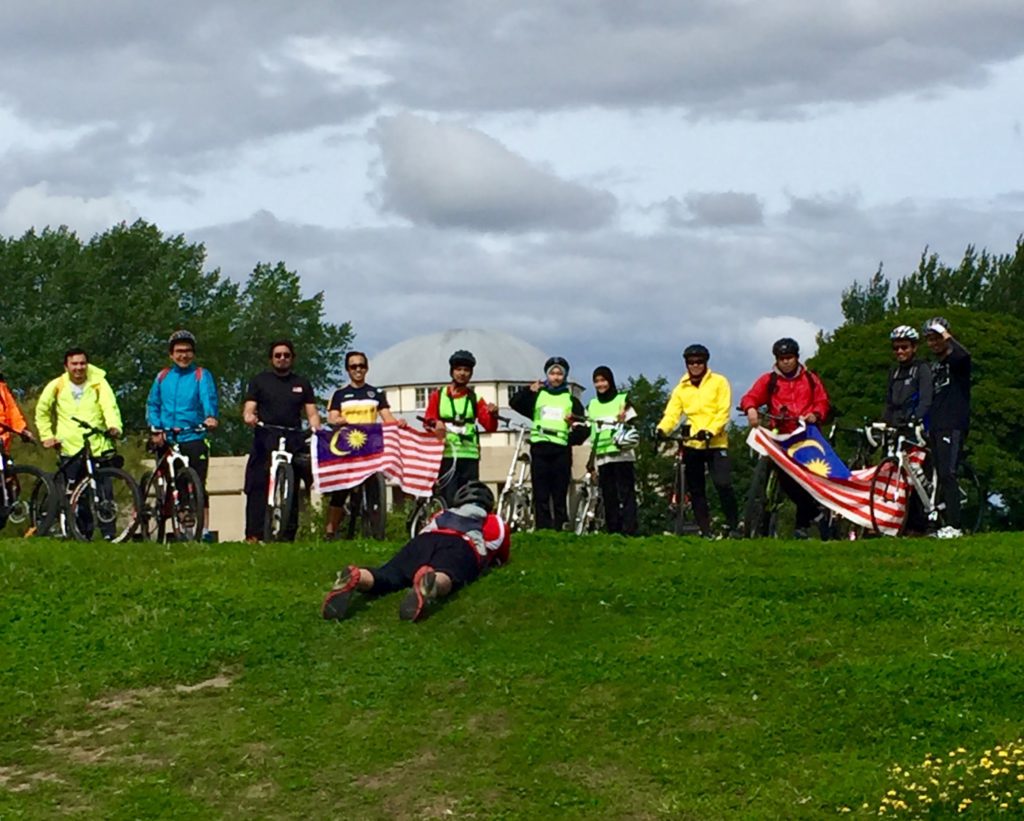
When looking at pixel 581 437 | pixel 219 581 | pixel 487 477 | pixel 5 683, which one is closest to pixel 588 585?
pixel 219 581

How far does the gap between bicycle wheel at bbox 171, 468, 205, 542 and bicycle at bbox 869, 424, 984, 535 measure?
6870mm

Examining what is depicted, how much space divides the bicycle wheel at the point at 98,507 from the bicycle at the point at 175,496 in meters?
0.18

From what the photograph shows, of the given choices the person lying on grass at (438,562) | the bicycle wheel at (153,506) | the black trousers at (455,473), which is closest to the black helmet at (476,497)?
the person lying on grass at (438,562)

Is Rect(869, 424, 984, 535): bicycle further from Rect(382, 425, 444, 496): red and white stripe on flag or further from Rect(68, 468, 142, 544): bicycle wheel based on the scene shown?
Rect(68, 468, 142, 544): bicycle wheel

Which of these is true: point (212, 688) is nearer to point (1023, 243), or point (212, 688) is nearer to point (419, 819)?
point (419, 819)

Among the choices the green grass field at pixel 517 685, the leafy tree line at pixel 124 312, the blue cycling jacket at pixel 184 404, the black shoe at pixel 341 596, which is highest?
the leafy tree line at pixel 124 312

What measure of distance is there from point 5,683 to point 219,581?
2763 millimetres

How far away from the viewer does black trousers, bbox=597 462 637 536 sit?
21625mm

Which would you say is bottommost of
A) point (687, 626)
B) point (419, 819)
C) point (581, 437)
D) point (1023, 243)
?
point (419, 819)

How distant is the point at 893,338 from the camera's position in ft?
62.1

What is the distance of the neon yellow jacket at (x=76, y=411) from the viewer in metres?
20.1

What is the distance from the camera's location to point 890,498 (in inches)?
763

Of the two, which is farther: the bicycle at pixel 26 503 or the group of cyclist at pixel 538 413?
the bicycle at pixel 26 503

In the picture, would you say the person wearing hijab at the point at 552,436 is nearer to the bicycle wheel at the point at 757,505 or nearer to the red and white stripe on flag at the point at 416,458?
the red and white stripe on flag at the point at 416,458
